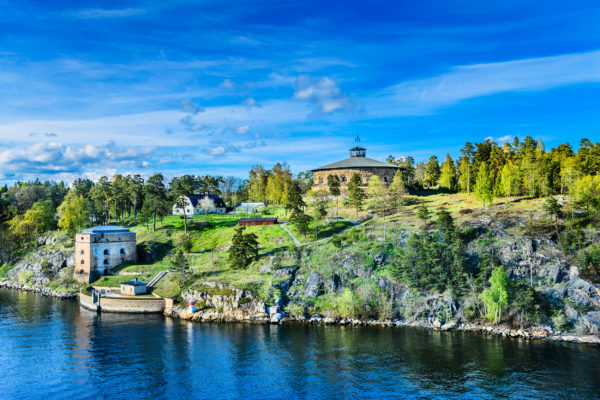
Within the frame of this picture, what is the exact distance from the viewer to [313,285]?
2424 inches

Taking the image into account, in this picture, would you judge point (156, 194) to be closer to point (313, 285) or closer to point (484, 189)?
point (313, 285)

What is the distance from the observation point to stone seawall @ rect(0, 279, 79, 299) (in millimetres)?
77562

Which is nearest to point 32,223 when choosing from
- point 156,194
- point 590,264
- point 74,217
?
point 74,217

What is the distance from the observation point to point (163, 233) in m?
93.4

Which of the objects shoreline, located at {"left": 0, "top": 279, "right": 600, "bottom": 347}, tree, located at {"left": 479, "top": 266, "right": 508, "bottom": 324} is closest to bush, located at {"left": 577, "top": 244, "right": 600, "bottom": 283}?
shoreline, located at {"left": 0, "top": 279, "right": 600, "bottom": 347}

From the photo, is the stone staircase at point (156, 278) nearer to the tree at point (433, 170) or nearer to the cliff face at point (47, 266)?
the cliff face at point (47, 266)

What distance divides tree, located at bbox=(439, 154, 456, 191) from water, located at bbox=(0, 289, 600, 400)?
61.4 metres

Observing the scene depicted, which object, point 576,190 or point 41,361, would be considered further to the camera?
point 576,190

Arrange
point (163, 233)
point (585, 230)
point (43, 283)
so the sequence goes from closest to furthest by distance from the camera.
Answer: point (585, 230) < point (43, 283) < point (163, 233)

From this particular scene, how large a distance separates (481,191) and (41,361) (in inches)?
2732

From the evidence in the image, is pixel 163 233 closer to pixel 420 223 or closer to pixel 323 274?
pixel 323 274

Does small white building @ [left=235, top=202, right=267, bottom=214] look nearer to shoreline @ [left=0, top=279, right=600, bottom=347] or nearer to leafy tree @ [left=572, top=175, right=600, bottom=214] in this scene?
shoreline @ [left=0, top=279, right=600, bottom=347]

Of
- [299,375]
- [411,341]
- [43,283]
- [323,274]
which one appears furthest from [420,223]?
[43,283]

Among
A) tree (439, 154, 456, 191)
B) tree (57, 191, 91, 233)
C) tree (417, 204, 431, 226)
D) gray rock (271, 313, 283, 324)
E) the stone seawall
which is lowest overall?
gray rock (271, 313, 283, 324)
